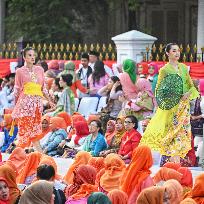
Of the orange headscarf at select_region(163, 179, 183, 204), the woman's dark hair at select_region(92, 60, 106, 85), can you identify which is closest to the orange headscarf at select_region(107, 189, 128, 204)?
the orange headscarf at select_region(163, 179, 183, 204)

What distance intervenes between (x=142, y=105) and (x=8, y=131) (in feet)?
7.50

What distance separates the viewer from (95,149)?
692 inches

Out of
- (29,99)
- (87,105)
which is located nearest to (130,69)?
(87,105)

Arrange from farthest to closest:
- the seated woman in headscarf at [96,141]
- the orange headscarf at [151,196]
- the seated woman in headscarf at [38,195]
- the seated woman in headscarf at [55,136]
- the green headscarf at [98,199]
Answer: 1. the seated woman in headscarf at [55,136]
2. the seated woman in headscarf at [96,141]
3. the green headscarf at [98,199]
4. the orange headscarf at [151,196]
5. the seated woman in headscarf at [38,195]

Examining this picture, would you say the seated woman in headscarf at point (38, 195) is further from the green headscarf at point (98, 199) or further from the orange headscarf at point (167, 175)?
the orange headscarf at point (167, 175)

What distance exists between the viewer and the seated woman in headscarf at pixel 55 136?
734 inches

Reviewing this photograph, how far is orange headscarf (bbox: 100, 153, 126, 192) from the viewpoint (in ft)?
47.2

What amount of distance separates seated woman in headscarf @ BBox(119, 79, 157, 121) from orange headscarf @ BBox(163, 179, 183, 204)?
6118 millimetres

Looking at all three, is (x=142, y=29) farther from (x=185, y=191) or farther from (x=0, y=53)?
(x=185, y=191)

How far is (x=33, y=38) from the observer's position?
28.5 meters

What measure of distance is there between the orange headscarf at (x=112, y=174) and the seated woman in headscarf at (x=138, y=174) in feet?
1.66

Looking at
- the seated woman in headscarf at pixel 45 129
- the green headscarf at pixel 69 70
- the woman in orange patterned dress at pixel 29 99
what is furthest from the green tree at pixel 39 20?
the woman in orange patterned dress at pixel 29 99

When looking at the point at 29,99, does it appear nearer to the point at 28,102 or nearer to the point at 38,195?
the point at 28,102

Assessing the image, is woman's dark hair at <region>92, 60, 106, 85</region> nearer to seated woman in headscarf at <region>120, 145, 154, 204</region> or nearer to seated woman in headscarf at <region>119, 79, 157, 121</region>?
seated woman in headscarf at <region>119, 79, 157, 121</region>
